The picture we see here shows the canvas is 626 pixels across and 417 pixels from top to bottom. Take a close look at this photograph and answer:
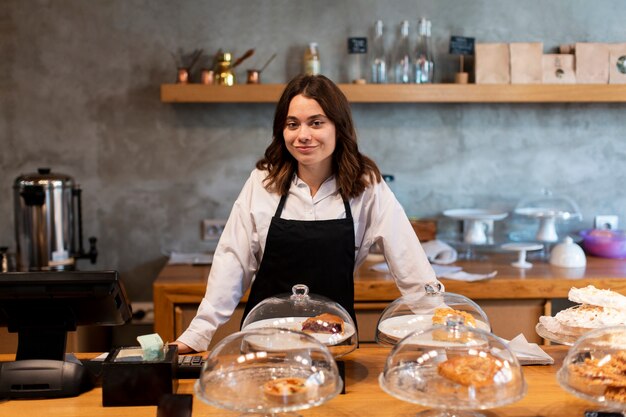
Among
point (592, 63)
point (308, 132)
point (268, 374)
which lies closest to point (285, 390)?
point (268, 374)

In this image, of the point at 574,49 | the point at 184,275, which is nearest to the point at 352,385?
the point at 184,275

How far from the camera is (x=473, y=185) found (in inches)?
171

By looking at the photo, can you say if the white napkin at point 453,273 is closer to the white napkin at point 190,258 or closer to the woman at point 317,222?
the white napkin at point 190,258

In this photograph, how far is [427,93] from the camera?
4.03m

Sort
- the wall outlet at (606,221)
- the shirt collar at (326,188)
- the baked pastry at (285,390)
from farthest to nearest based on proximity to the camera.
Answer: the wall outlet at (606,221)
the shirt collar at (326,188)
the baked pastry at (285,390)

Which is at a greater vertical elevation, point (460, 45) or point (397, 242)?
point (460, 45)

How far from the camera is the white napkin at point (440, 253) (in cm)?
395

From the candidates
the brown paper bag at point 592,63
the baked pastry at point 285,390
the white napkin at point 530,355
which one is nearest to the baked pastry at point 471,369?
the baked pastry at point 285,390

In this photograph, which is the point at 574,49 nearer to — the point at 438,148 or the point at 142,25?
the point at 438,148

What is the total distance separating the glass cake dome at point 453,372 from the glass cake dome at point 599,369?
0.13m

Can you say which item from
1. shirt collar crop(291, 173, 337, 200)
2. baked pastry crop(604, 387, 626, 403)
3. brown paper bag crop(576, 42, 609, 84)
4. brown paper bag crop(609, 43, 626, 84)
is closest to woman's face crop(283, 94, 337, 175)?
shirt collar crop(291, 173, 337, 200)

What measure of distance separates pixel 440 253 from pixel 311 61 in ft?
3.67

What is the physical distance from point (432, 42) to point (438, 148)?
Result: 21.1 inches

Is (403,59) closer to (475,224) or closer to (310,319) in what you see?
(475,224)
